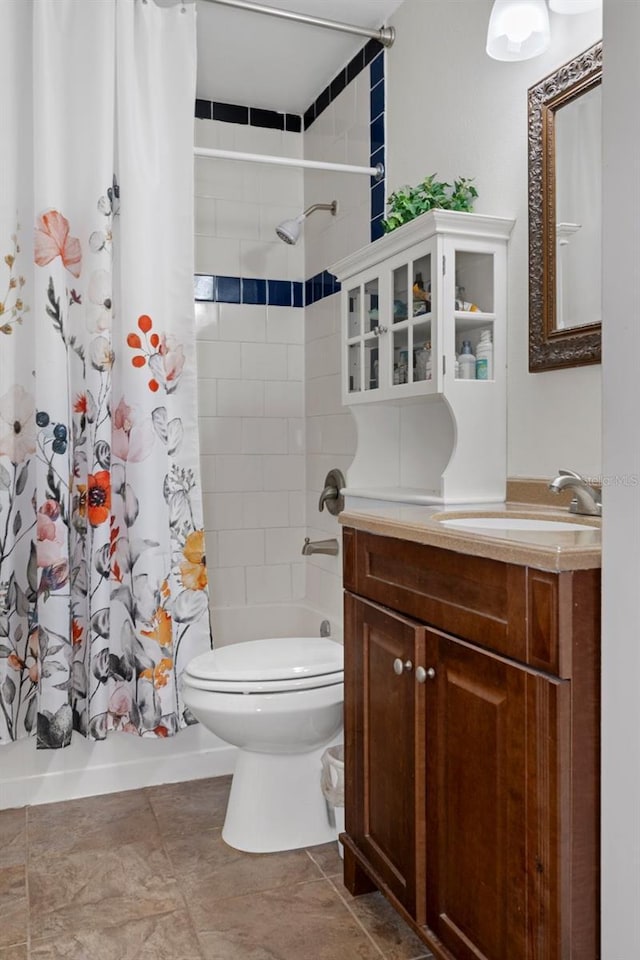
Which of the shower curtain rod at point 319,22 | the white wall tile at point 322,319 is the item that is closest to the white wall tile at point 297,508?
the white wall tile at point 322,319

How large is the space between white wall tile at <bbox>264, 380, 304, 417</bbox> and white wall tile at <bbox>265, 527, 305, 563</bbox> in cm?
48

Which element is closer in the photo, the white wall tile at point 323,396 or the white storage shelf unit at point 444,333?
the white storage shelf unit at point 444,333

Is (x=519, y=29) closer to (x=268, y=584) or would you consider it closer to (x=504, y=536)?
(x=504, y=536)

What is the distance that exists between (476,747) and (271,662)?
891mm

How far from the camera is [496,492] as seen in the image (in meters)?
1.98

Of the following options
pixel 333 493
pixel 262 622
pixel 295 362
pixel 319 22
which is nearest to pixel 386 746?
pixel 333 493

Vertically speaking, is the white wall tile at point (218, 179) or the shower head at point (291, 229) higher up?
the white wall tile at point (218, 179)

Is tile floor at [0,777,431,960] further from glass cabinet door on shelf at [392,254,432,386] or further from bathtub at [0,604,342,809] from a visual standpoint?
glass cabinet door on shelf at [392,254,432,386]

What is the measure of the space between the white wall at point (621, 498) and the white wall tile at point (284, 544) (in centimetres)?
225

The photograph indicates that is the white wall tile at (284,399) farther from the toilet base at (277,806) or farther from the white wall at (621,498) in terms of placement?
the white wall at (621,498)

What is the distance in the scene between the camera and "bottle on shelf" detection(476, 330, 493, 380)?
196 cm

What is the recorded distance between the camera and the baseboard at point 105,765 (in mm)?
2311

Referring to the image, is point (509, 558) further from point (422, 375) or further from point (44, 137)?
point (44, 137)

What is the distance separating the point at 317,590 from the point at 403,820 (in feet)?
5.57
